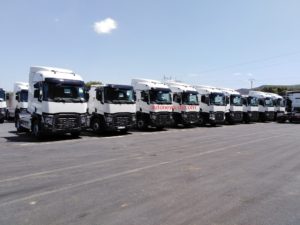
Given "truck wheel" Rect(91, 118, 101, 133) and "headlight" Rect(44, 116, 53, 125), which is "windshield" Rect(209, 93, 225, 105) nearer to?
"truck wheel" Rect(91, 118, 101, 133)

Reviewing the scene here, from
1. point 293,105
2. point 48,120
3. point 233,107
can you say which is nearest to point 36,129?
point 48,120

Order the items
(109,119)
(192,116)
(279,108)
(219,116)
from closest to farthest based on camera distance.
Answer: (109,119) → (192,116) → (219,116) → (279,108)

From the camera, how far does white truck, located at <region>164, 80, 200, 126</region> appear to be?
25328mm

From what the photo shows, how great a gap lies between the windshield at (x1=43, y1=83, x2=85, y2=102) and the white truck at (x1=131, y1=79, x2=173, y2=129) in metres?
5.85

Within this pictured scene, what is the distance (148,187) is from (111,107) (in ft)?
38.6

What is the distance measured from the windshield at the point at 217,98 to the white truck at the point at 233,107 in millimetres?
1245

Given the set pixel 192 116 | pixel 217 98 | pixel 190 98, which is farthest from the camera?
pixel 217 98

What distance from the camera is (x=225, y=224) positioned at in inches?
202

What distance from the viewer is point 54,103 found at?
51.6 feet

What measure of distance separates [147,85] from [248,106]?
16045mm

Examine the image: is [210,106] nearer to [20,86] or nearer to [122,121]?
[122,121]

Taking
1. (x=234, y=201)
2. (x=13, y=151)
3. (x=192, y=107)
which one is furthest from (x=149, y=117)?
(x=234, y=201)

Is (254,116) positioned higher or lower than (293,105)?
lower

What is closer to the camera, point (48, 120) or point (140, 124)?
point (48, 120)
